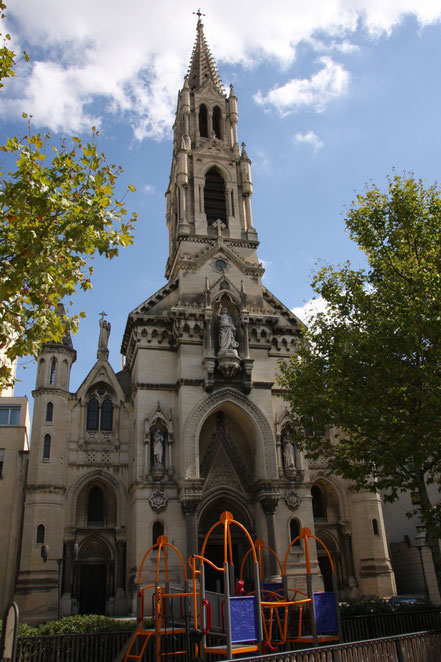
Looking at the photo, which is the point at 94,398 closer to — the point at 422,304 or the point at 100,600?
the point at 100,600

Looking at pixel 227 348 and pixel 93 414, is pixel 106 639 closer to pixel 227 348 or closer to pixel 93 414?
pixel 93 414

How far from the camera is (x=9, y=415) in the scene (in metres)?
37.4

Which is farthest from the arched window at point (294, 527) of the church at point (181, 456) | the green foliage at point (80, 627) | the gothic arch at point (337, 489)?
the green foliage at point (80, 627)

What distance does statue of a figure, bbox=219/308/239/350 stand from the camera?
33.8 m

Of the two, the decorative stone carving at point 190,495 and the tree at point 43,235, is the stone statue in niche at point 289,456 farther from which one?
the tree at point 43,235

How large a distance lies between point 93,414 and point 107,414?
838 millimetres

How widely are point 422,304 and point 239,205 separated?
22656mm

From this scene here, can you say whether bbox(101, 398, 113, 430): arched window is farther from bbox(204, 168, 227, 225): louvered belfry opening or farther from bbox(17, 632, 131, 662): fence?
bbox(17, 632, 131, 662): fence

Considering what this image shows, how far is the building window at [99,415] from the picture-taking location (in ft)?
114

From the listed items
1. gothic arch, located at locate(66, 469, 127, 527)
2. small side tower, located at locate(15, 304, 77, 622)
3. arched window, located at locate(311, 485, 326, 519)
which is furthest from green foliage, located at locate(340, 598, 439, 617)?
small side tower, located at locate(15, 304, 77, 622)

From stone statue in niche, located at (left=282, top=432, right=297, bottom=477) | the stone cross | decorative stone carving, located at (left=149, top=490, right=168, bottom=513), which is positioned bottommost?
decorative stone carving, located at (left=149, top=490, right=168, bottom=513)

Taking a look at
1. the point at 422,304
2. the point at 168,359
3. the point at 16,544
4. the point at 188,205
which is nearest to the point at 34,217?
the point at 422,304

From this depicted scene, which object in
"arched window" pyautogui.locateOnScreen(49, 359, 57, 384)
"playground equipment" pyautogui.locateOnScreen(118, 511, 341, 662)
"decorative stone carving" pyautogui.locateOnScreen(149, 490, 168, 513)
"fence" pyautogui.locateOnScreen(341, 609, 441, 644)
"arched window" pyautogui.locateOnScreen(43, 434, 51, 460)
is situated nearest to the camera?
"playground equipment" pyautogui.locateOnScreen(118, 511, 341, 662)

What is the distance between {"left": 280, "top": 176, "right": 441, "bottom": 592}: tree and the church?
27.9 feet
